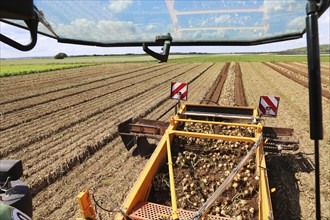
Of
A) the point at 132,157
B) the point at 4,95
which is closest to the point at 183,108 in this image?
the point at 132,157

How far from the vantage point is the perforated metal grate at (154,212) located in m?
2.98

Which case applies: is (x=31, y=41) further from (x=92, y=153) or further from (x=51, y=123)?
(x=51, y=123)

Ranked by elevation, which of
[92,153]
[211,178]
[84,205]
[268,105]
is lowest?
[92,153]

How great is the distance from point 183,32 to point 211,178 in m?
3.18

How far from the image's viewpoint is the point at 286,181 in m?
5.04

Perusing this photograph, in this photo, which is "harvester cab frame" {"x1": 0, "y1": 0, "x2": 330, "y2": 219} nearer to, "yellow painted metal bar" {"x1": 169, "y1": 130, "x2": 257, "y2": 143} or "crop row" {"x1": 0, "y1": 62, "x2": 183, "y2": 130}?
"yellow painted metal bar" {"x1": 169, "y1": 130, "x2": 257, "y2": 143}

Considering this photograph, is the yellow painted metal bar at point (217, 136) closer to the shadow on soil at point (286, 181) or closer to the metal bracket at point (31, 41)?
the shadow on soil at point (286, 181)

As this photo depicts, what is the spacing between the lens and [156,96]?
13914mm

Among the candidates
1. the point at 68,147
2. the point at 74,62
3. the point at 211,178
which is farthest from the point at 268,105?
the point at 74,62

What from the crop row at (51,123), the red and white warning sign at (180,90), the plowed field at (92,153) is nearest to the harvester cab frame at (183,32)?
the plowed field at (92,153)

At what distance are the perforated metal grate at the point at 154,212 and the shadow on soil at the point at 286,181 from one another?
1.63 meters

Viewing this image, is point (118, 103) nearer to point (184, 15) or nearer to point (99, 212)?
point (99, 212)

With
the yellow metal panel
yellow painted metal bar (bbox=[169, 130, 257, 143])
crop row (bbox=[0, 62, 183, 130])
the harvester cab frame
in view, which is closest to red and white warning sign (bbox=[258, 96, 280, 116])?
yellow painted metal bar (bbox=[169, 130, 257, 143])

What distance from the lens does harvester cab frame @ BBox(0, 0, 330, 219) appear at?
2.71ft
